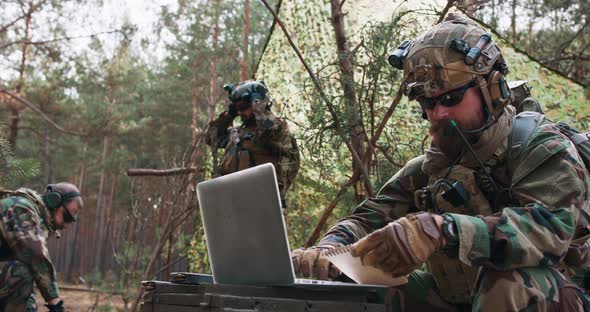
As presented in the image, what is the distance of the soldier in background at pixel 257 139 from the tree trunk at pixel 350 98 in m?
0.67

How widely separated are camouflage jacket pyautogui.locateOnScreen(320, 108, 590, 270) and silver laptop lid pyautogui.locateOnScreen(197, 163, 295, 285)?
0.51 m

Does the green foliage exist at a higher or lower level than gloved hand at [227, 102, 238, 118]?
lower

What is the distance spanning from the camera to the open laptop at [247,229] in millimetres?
1892

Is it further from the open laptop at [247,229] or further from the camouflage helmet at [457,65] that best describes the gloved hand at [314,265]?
the camouflage helmet at [457,65]

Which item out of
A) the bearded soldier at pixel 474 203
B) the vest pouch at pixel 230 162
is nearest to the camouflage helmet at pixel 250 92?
the vest pouch at pixel 230 162

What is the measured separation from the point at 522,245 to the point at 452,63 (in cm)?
77

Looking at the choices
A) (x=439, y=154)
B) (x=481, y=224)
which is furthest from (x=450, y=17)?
(x=481, y=224)

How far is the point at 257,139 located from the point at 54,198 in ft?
6.78

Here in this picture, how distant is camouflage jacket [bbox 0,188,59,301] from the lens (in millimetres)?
5277

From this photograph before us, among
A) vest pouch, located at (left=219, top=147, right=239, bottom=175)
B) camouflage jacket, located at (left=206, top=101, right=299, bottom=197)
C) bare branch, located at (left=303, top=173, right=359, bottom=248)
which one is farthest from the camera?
vest pouch, located at (left=219, top=147, right=239, bottom=175)

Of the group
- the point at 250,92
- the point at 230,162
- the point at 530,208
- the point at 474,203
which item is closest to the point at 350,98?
the point at 250,92

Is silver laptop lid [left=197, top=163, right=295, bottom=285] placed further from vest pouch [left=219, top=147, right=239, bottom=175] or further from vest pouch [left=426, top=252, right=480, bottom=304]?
vest pouch [left=219, top=147, right=239, bottom=175]

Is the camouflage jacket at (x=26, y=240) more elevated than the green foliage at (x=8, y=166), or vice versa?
the green foliage at (x=8, y=166)

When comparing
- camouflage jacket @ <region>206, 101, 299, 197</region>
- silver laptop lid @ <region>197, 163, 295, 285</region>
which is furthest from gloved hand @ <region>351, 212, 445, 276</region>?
camouflage jacket @ <region>206, 101, 299, 197</region>
